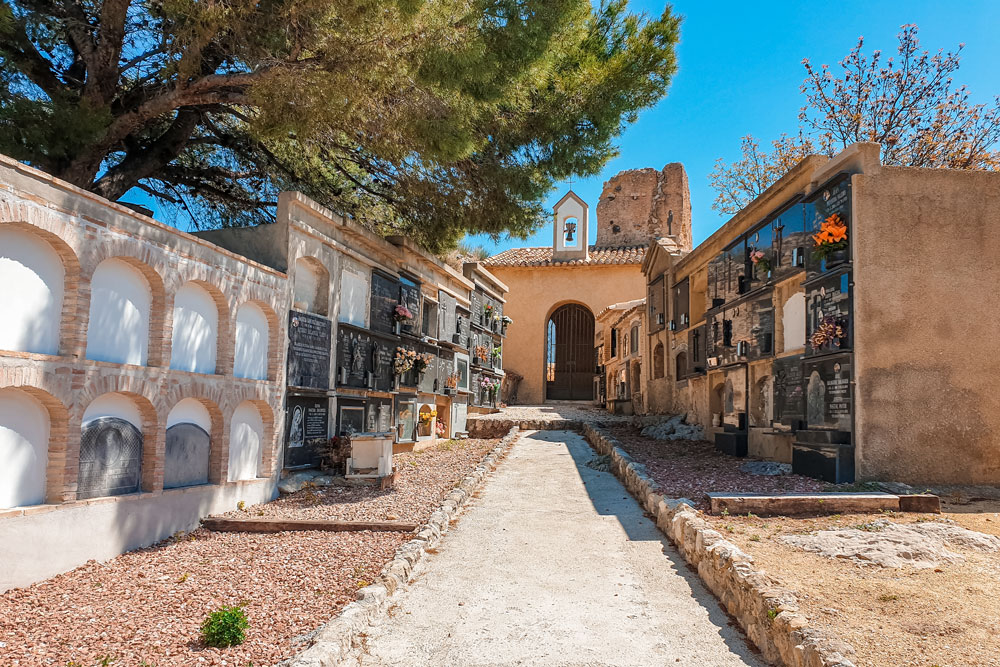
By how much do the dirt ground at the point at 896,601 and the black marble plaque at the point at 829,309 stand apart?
319 centimetres

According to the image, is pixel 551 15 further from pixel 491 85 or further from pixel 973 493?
pixel 973 493

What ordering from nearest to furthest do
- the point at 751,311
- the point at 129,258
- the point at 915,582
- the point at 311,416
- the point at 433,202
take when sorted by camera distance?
the point at 915,582 < the point at 129,258 < the point at 311,416 < the point at 433,202 < the point at 751,311

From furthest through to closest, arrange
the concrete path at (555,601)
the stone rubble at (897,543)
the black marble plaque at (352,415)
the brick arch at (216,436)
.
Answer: the black marble plaque at (352,415) → the brick arch at (216,436) → the stone rubble at (897,543) → the concrete path at (555,601)

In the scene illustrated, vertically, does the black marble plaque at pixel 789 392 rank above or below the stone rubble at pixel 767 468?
above

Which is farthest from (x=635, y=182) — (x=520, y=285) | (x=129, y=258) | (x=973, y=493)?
(x=129, y=258)

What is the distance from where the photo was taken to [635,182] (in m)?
34.8

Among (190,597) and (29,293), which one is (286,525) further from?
(29,293)

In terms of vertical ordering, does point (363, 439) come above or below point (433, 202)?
below

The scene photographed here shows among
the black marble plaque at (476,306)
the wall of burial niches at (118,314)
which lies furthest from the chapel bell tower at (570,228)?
the wall of burial niches at (118,314)

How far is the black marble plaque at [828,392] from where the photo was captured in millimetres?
9484

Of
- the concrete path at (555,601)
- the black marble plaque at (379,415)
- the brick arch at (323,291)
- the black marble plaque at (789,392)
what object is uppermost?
the brick arch at (323,291)

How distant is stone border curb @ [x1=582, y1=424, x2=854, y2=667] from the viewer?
3.89 metres

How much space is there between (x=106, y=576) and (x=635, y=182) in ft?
106

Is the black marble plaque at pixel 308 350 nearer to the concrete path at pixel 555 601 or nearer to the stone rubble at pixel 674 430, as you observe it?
the concrete path at pixel 555 601
